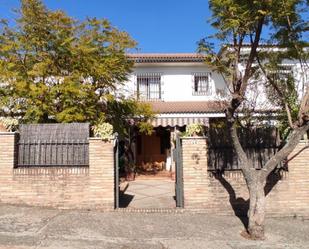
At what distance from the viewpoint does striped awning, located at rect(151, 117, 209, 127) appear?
2397 cm

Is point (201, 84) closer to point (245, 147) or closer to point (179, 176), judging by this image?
point (245, 147)

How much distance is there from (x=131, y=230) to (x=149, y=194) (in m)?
6.35

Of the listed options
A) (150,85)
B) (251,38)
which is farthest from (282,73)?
(150,85)

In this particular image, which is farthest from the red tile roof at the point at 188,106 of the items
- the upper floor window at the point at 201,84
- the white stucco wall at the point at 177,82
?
the upper floor window at the point at 201,84

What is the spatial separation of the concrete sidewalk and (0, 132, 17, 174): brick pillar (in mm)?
1487

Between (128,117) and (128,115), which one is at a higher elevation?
(128,115)

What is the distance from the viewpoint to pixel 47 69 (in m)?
17.1

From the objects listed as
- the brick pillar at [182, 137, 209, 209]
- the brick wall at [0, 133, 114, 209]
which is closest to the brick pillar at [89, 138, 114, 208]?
the brick wall at [0, 133, 114, 209]

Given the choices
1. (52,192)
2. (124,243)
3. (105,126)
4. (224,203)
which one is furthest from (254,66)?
(52,192)

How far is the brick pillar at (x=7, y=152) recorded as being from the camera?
12.9 meters

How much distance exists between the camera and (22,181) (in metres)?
12.9

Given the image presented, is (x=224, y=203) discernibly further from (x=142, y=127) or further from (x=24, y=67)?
(x=24, y=67)

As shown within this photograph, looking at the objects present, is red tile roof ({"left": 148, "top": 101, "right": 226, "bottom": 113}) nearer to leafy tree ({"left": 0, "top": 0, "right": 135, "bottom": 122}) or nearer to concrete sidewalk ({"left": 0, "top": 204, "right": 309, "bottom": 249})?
leafy tree ({"left": 0, "top": 0, "right": 135, "bottom": 122})

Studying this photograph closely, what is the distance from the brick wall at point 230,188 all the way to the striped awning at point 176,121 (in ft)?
35.1
